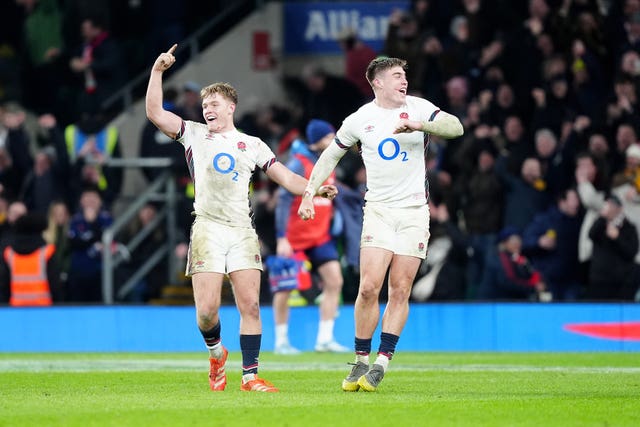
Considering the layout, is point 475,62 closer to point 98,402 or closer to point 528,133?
point 528,133

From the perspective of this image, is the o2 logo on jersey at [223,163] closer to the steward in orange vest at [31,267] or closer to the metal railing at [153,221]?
the steward in orange vest at [31,267]

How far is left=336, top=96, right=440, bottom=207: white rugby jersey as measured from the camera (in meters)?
12.5

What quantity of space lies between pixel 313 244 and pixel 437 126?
6409 mm

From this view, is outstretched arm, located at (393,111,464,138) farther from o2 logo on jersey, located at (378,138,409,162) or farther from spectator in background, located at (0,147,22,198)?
spectator in background, located at (0,147,22,198)

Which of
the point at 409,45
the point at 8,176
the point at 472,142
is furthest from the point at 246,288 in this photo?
the point at 8,176

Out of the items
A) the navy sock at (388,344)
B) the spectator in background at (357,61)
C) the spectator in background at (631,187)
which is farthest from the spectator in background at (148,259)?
the navy sock at (388,344)

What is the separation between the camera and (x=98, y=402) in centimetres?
1134

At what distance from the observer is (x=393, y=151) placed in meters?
12.5

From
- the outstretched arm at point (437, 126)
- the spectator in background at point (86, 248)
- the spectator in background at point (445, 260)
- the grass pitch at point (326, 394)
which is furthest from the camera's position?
the spectator in background at point (86, 248)

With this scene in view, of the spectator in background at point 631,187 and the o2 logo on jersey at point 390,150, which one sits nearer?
the o2 logo on jersey at point 390,150


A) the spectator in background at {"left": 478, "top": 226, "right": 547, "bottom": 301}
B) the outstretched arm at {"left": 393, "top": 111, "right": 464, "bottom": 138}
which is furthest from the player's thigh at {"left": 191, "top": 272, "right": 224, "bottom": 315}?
the spectator in background at {"left": 478, "top": 226, "right": 547, "bottom": 301}

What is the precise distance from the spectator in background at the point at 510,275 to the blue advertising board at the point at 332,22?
7.15 meters

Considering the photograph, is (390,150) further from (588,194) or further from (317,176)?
(588,194)

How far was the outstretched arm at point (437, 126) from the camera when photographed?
11891mm
